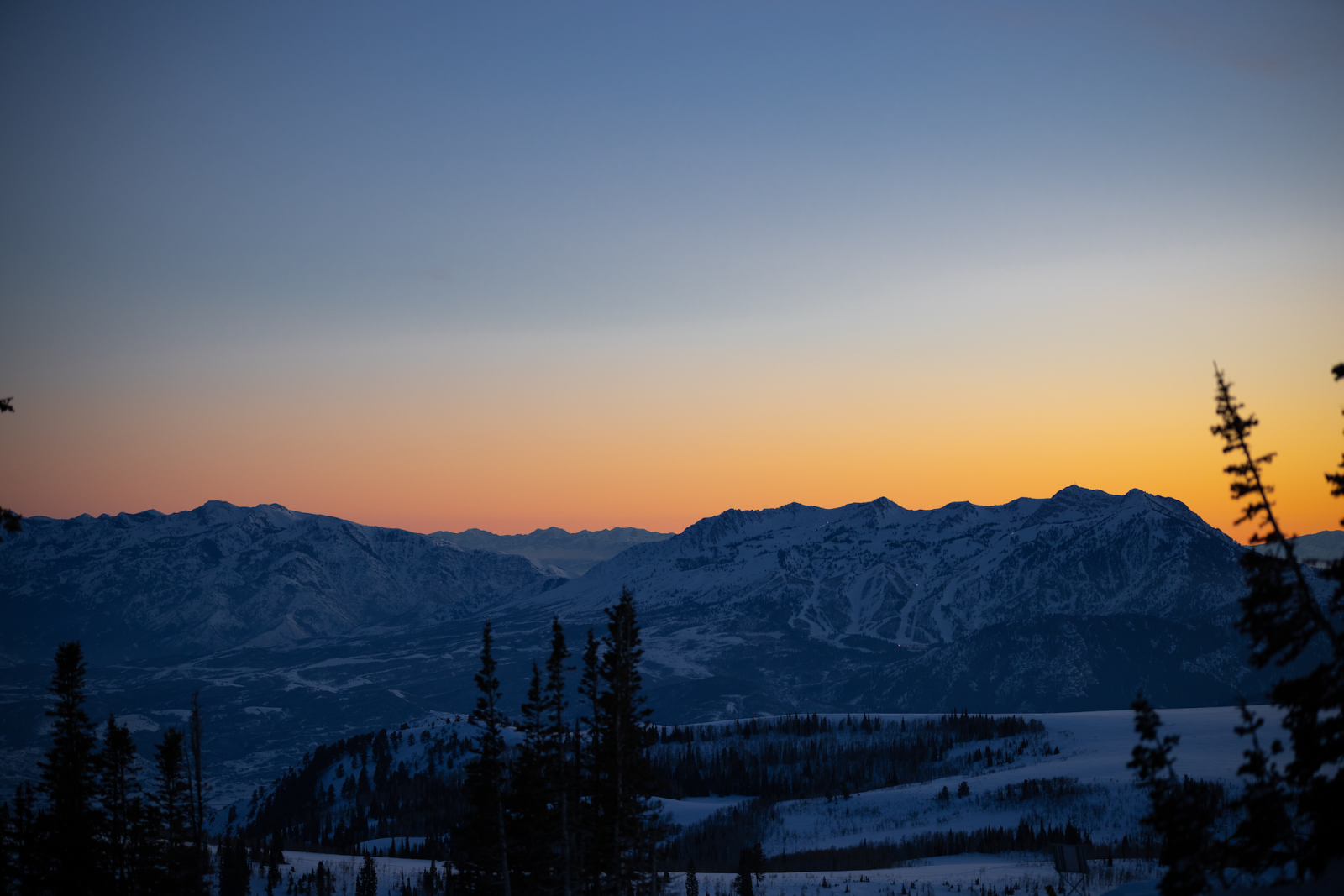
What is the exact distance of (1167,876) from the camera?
126ft

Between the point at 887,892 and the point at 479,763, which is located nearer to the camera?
the point at 479,763

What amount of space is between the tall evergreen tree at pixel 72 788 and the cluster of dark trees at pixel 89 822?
51 millimetres

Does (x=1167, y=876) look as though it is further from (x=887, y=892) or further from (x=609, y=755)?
(x=887, y=892)

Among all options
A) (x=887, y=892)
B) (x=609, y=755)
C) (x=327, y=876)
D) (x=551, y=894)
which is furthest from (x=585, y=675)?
(x=327, y=876)

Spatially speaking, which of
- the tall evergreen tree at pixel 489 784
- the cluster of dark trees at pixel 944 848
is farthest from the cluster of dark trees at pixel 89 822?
the cluster of dark trees at pixel 944 848

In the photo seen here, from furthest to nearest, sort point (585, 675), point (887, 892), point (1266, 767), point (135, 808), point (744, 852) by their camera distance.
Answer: point (744, 852) → point (887, 892) → point (135, 808) → point (585, 675) → point (1266, 767)

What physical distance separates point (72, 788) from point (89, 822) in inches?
92.0

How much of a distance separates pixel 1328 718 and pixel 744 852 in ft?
359

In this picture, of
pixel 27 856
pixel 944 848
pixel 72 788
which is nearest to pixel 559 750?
pixel 72 788

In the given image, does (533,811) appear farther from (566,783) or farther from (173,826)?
(173,826)

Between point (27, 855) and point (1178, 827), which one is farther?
point (27, 855)

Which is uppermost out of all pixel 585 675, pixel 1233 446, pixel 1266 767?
pixel 1233 446

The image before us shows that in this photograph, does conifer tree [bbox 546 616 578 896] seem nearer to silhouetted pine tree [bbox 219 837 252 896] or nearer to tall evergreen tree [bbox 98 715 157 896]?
tall evergreen tree [bbox 98 715 157 896]

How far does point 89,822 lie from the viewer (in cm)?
6244
